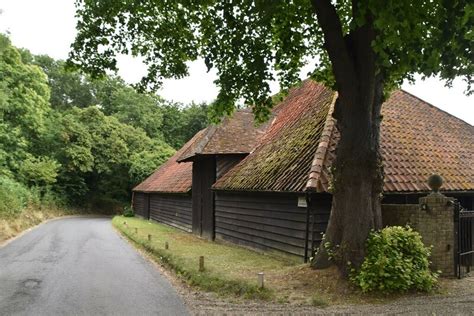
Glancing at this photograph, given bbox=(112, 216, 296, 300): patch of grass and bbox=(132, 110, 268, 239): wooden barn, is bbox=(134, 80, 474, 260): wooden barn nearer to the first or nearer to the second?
bbox=(132, 110, 268, 239): wooden barn

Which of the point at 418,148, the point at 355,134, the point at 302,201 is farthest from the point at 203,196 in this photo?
the point at 355,134

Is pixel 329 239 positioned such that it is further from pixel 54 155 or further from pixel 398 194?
pixel 54 155

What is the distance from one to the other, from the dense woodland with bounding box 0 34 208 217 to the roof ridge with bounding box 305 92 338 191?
40.5ft

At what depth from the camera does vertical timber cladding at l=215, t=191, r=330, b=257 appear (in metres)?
11.9

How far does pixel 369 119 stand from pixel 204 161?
1210 cm

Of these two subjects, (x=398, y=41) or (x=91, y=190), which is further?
(x=91, y=190)

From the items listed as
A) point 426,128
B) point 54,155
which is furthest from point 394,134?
point 54,155

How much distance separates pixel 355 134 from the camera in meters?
8.63

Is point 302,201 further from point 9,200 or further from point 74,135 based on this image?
point 74,135

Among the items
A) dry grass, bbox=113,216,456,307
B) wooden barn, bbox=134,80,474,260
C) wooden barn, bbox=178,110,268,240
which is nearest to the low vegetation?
wooden barn, bbox=178,110,268,240

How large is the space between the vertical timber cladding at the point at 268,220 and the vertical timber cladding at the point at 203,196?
1.12 metres

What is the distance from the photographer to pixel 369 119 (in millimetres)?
Result: 8672

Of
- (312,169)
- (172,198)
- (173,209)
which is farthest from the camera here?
(172,198)

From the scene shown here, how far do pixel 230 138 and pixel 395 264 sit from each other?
1205cm
